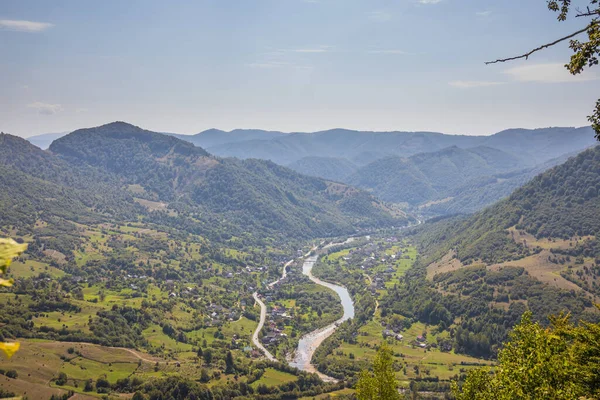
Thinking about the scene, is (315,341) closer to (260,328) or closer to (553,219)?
(260,328)

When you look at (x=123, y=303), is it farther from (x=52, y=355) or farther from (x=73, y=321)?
(x=52, y=355)

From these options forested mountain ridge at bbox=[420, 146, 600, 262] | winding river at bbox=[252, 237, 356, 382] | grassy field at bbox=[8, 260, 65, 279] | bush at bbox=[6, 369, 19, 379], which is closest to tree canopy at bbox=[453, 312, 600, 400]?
winding river at bbox=[252, 237, 356, 382]

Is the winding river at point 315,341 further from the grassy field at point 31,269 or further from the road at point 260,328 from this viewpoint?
the grassy field at point 31,269

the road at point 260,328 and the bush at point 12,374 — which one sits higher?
the bush at point 12,374

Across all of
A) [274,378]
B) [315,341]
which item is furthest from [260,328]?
[274,378]

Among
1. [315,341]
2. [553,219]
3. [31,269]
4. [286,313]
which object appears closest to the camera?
[315,341]

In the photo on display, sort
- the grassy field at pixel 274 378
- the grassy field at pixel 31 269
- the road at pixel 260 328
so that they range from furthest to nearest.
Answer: the grassy field at pixel 31 269 < the road at pixel 260 328 < the grassy field at pixel 274 378

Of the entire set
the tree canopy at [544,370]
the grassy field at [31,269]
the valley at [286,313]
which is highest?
the tree canopy at [544,370]

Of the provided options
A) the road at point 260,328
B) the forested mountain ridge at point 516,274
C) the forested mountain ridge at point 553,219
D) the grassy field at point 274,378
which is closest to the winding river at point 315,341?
the grassy field at point 274,378

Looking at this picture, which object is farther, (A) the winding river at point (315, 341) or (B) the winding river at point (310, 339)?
(B) the winding river at point (310, 339)

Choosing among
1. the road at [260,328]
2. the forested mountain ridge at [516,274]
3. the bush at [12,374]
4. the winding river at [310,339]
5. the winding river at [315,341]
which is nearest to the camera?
the bush at [12,374]

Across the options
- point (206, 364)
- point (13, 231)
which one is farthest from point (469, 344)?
point (13, 231)
